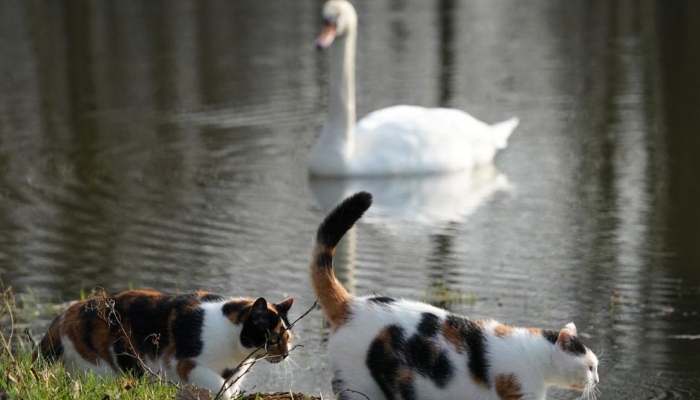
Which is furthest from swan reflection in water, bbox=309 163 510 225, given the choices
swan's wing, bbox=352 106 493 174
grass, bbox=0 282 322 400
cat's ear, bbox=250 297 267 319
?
grass, bbox=0 282 322 400

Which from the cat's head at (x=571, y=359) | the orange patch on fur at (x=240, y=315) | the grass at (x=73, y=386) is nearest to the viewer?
the grass at (x=73, y=386)

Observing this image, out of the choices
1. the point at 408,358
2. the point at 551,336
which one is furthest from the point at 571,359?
the point at 408,358

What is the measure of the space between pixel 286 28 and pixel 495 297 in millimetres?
15579

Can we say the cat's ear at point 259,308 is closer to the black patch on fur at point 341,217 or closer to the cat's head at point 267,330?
the cat's head at point 267,330

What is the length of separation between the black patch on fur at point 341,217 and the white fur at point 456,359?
0.98 ft

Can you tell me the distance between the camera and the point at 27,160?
1271 cm

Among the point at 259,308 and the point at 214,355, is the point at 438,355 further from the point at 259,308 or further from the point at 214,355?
the point at 214,355

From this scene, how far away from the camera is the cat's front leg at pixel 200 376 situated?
17.1 feet

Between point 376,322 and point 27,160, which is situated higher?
point 376,322

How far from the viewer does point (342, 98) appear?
12453 mm

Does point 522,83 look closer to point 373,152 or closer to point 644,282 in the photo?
point 373,152

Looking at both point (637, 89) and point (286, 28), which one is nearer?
point (637, 89)

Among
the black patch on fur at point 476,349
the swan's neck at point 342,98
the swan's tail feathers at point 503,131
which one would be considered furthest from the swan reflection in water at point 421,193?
the black patch on fur at point 476,349

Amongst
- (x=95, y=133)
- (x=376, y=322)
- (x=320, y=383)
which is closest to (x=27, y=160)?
(x=95, y=133)
